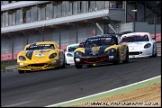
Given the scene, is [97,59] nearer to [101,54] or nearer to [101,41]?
[101,54]

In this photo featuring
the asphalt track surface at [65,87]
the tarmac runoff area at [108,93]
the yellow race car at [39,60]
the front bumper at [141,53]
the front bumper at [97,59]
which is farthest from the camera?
the front bumper at [141,53]

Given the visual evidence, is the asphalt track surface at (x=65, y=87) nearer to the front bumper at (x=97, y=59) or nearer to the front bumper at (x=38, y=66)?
the front bumper at (x=97, y=59)

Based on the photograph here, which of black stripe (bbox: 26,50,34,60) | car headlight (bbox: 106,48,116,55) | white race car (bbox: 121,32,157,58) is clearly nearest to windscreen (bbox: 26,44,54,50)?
black stripe (bbox: 26,50,34,60)

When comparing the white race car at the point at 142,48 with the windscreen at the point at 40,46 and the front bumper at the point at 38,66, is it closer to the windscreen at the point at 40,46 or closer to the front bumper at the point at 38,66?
the windscreen at the point at 40,46

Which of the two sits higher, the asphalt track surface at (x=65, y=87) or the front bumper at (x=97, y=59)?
the front bumper at (x=97, y=59)

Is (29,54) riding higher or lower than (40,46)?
lower

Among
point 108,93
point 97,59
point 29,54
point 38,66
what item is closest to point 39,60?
point 38,66

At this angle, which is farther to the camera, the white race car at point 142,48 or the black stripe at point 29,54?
the white race car at point 142,48

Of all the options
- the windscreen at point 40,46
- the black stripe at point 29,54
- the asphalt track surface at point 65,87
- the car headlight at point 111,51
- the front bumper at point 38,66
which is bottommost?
the asphalt track surface at point 65,87

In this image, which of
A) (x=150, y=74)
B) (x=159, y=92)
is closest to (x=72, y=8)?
(x=150, y=74)

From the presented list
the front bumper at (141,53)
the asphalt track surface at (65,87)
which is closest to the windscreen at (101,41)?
the front bumper at (141,53)

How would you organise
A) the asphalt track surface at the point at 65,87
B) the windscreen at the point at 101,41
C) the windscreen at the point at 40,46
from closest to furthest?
the asphalt track surface at the point at 65,87 → the windscreen at the point at 101,41 → the windscreen at the point at 40,46

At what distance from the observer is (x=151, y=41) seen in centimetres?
2278

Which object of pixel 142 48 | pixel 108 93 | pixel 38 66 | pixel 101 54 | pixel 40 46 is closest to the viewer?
pixel 108 93
